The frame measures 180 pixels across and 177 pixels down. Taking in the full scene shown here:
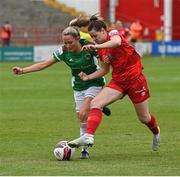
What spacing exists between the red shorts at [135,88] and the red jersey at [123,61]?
0.20 ft

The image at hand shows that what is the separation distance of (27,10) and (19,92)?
3301 centimetres

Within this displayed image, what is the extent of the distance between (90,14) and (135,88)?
46051 millimetres

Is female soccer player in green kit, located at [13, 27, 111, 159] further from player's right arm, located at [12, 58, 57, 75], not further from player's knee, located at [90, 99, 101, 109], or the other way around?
player's knee, located at [90, 99, 101, 109]

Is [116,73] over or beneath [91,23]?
beneath

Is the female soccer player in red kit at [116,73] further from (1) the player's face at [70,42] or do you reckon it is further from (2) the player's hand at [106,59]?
(1) the player's face at [70,42]

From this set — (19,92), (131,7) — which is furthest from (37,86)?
(131,7)

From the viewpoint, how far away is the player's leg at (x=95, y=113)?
37.9 ft

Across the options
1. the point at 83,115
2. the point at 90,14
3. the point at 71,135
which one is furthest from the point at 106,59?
the point at 90,14

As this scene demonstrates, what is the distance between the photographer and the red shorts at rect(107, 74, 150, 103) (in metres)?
12.3

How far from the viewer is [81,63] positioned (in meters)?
12.5

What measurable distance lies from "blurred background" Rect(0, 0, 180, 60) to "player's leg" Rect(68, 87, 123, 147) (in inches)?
1493

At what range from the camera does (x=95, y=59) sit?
41.1 ft

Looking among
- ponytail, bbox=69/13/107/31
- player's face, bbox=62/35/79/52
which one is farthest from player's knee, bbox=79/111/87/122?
ponytail, bbox=69/13/107/31

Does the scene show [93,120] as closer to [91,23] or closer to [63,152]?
[63,152]
